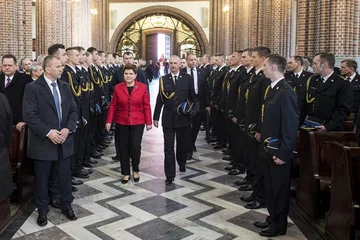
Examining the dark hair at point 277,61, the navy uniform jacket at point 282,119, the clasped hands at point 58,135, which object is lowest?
the clasped hands at point 58,135

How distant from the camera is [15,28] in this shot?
1105cm

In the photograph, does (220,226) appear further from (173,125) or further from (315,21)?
(315,21)

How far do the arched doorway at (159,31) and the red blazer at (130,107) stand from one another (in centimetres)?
2381

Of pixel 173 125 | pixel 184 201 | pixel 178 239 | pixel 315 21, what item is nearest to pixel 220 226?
pixel 178 239

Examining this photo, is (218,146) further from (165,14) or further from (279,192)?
(165,14)

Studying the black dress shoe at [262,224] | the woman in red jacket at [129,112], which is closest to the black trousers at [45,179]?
the woman in red jacket at [129,112]

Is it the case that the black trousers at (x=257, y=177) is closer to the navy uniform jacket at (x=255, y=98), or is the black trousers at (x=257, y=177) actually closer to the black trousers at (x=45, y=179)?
the navy uniform jacket at (x=255, y=98)

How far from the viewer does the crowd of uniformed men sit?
476cm

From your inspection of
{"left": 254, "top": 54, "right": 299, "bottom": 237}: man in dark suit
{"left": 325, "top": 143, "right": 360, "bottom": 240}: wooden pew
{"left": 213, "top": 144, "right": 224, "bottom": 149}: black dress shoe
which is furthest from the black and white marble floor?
{"left": 213, "top": 144, "right": 224, "bottom": 149}: black dress shoe

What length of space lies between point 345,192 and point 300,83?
323 cm

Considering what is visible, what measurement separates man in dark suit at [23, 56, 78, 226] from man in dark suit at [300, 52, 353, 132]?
3.37m

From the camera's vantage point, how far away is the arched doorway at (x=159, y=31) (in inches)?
1196

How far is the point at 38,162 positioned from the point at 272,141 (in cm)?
271

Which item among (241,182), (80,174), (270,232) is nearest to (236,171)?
(241,182)
